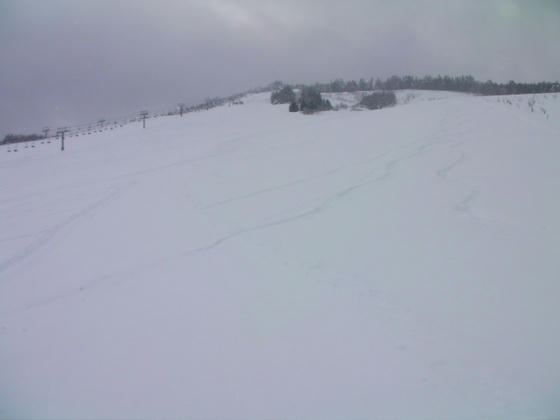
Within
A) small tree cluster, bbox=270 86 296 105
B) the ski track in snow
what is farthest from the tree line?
the ski track in snow

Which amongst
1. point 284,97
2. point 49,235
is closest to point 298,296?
point 49,235

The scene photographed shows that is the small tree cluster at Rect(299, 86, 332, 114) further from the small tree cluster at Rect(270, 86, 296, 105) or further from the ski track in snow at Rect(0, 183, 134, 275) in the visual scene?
the ski track in snow at Rect(0, 183, 134, 275)

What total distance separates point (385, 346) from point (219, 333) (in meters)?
1.33

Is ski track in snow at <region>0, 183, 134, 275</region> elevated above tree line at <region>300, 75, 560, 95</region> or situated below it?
below

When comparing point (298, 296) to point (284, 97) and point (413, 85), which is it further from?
point (413, 85)

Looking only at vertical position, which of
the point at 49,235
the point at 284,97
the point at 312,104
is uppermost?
the point at 284,97

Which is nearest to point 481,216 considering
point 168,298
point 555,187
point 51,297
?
point 555,187

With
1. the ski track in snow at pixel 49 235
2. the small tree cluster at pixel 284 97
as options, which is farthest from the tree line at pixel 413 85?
the ski track in snow at pixel 49 235

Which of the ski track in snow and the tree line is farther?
the tree line

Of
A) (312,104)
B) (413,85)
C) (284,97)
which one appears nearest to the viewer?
(312,104)

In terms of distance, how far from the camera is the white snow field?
2.28m

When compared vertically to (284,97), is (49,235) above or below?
below

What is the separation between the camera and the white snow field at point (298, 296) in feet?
7.48

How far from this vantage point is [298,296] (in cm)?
326
